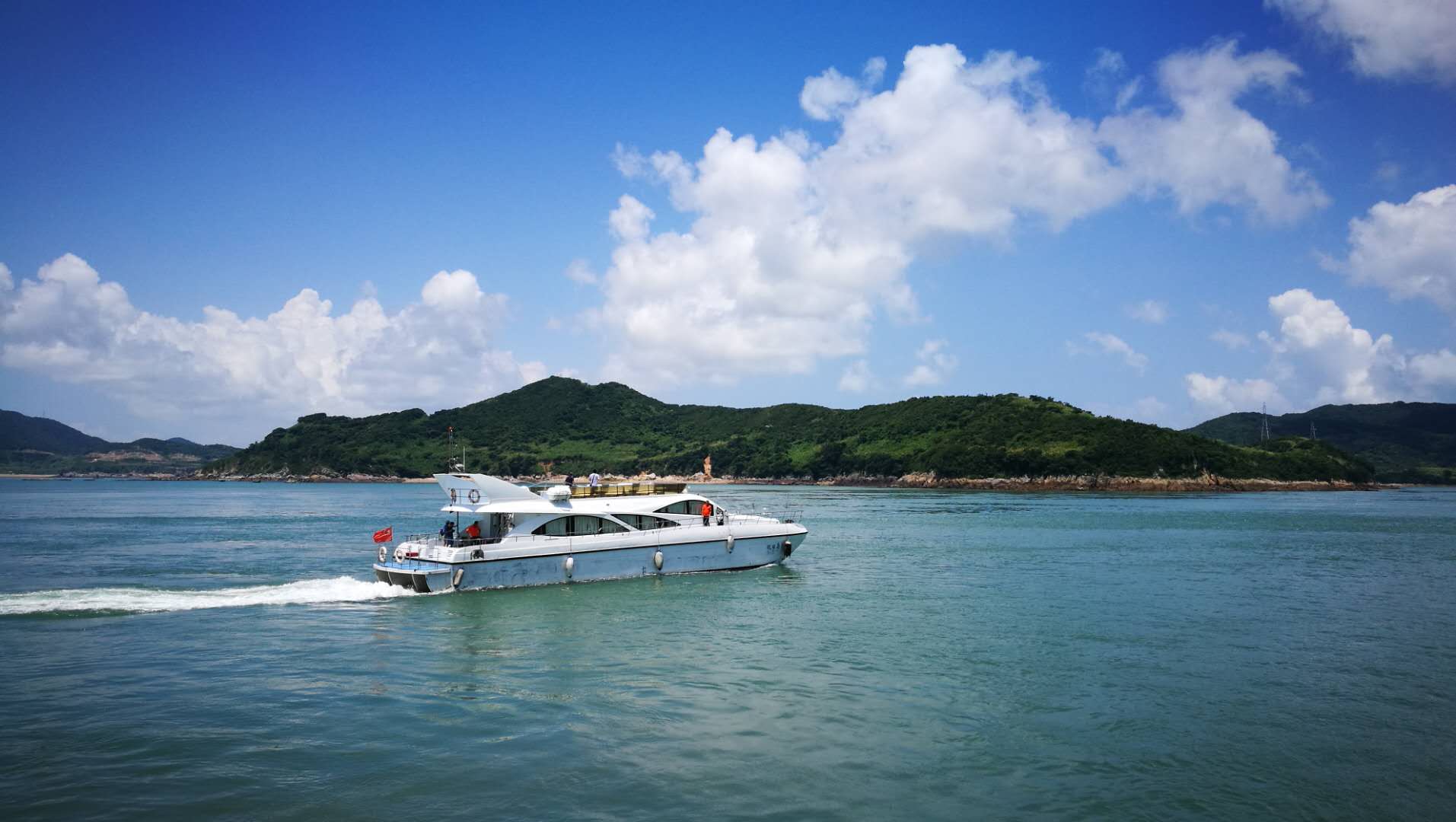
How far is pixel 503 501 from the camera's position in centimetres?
3206

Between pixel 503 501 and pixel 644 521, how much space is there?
5.77m

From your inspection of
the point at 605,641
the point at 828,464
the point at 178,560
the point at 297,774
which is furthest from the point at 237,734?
the point at 828,464

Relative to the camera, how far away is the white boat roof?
103 ft

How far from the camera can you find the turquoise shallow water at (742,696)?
12.2 meters

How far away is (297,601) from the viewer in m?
28.6

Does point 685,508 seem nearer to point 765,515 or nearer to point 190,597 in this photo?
point 765,515

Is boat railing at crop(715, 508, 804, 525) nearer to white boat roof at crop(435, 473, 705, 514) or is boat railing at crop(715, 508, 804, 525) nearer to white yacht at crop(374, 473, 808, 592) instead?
white yacht at crop(374, 473, 808, 592)

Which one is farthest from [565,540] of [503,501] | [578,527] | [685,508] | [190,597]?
[190,597]

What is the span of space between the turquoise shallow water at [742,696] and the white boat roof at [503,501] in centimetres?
310

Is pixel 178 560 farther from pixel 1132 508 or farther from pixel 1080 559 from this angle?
pixel 1132 508

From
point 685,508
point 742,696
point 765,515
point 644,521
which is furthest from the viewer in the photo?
point 765,515

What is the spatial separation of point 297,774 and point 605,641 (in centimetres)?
1020

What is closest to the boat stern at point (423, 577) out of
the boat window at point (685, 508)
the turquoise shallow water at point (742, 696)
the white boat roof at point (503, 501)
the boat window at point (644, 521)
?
the turquoise shallow water at point (742, 696)

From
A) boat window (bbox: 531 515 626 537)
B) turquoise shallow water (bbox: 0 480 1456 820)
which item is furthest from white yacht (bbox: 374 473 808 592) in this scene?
turquoise shallow water (bbox: 0 480 1456 820)
